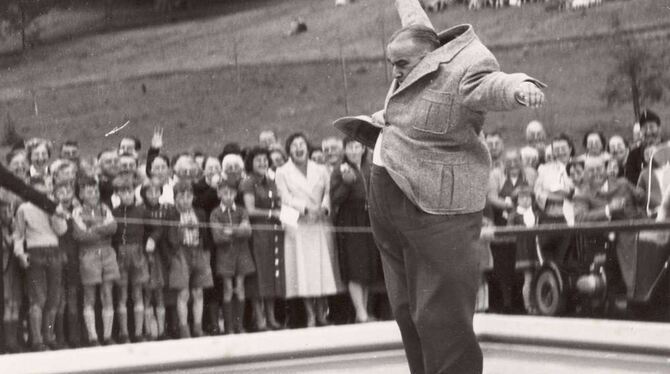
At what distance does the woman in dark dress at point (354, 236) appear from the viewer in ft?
26.6

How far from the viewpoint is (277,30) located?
8688 mm

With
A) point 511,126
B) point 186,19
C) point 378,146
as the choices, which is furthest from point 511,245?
point 378,146

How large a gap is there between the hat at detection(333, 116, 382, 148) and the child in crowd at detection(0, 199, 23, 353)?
9.41ft

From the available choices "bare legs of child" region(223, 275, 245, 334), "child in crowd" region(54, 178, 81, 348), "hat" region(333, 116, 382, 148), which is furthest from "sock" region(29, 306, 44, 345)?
"hat" region(333, 116, 382, 148)

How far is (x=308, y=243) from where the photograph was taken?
8.13m

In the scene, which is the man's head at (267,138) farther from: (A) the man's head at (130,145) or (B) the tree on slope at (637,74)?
(B) the tree on slope at (637,74)

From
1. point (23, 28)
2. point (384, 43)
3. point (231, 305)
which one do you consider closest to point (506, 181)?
point (384, 43)

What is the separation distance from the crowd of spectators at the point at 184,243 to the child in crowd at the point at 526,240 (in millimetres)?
905

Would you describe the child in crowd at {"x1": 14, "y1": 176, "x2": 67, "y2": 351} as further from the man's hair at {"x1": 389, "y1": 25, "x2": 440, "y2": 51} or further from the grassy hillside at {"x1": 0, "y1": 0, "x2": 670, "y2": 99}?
the man's hair at {"x1": 389, "y1": 25, "x2": 440, "y2": 51}

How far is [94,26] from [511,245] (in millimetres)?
3090

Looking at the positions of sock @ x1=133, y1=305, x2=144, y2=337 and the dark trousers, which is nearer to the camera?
the dark trousers

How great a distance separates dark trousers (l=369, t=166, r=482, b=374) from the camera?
4668 mm

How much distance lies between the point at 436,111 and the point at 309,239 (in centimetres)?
354

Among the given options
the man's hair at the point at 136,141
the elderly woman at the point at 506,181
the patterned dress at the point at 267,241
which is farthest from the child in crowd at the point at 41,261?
the elderly woman at the point at 506,181
